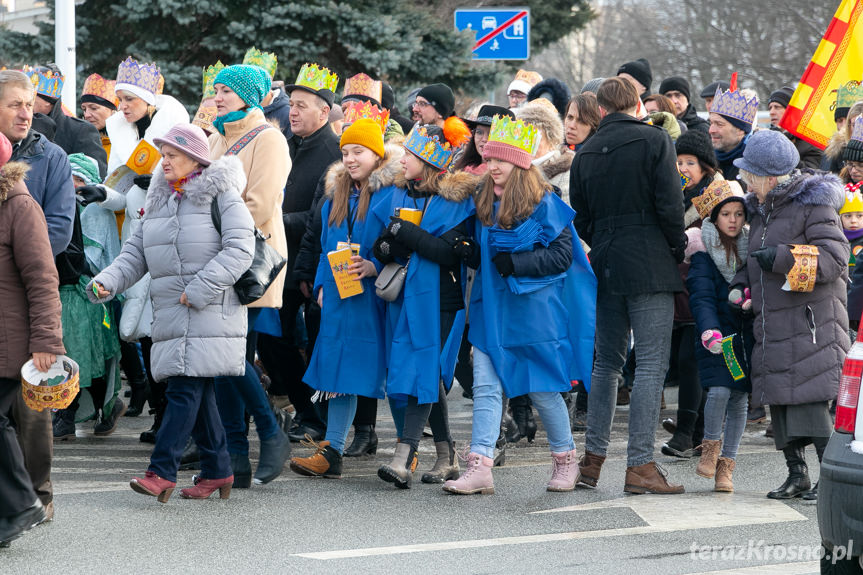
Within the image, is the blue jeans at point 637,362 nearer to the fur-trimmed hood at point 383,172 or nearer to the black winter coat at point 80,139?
the fur-trimmed hood at point 383,172

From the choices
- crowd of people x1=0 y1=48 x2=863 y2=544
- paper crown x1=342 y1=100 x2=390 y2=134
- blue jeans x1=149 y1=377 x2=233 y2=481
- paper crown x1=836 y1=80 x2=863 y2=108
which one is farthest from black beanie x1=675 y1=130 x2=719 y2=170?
blue jeans x1=149 y1=377 x2=233 y2=481

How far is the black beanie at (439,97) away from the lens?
10.0m

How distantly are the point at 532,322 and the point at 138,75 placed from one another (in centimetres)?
338

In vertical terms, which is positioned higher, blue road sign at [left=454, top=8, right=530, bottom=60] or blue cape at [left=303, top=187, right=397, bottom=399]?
blue road sign at [left=454, top=8, right=530, bottom=60]

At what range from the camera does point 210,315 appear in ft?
22.7

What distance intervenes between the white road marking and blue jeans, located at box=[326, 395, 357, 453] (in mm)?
1423

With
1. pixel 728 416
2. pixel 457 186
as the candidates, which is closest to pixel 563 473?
pixel 728 416

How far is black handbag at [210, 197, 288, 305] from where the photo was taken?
6980 mm

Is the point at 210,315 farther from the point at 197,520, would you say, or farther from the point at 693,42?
the point at 693,42

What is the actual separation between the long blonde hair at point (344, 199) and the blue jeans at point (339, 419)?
1.02 meters

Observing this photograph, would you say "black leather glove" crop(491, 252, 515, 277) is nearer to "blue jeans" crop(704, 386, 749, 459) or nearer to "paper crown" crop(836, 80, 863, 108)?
"blue jeans" crop(704, 386, 749, 459)

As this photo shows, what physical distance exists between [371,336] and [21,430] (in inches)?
85.8

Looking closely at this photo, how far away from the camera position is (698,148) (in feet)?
29.4

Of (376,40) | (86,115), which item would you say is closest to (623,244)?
(86,115)
